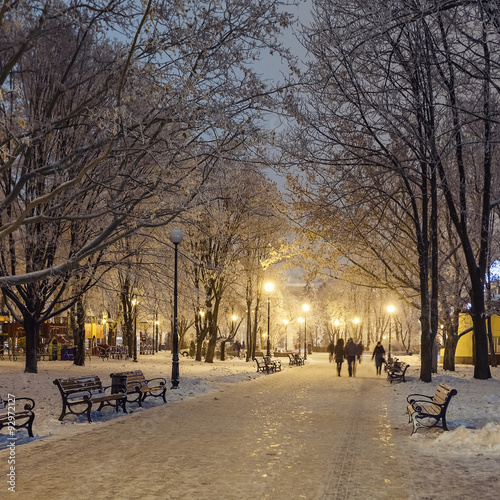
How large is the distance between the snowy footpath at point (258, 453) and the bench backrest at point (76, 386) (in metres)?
0.55

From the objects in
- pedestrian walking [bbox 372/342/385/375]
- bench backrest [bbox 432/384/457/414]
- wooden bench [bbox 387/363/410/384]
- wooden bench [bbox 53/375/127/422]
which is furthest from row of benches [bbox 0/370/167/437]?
pedestrian walking [bbox 372/342/385/375]

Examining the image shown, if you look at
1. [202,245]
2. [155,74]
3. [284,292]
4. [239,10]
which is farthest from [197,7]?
[284,292]

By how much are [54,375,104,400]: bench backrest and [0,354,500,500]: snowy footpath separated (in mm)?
546

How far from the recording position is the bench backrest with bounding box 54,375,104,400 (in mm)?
12323

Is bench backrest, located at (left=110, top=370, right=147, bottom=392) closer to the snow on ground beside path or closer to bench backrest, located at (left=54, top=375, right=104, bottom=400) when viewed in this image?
the snow on ground beside path

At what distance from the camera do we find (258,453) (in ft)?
30.3

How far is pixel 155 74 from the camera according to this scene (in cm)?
1169

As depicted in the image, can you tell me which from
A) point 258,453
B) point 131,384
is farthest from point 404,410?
point 258,453

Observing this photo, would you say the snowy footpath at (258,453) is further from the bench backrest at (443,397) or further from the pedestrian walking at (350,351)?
the pedestrian walking at (350,351)

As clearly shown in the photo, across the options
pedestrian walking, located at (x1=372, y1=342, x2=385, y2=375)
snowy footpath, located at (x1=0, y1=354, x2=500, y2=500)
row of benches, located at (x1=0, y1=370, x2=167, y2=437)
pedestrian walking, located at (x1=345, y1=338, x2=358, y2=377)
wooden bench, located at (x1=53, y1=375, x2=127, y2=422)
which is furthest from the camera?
pedestrian walking, located at (x1=372, y1=342, x2=385, y2=375)

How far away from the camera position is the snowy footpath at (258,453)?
7.00 metres

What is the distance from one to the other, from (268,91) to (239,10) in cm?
167

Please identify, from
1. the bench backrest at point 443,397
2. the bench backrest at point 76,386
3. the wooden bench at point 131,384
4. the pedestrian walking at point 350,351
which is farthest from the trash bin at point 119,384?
the pedestrian walking at point 350,351

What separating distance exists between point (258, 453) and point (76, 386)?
207 inches
